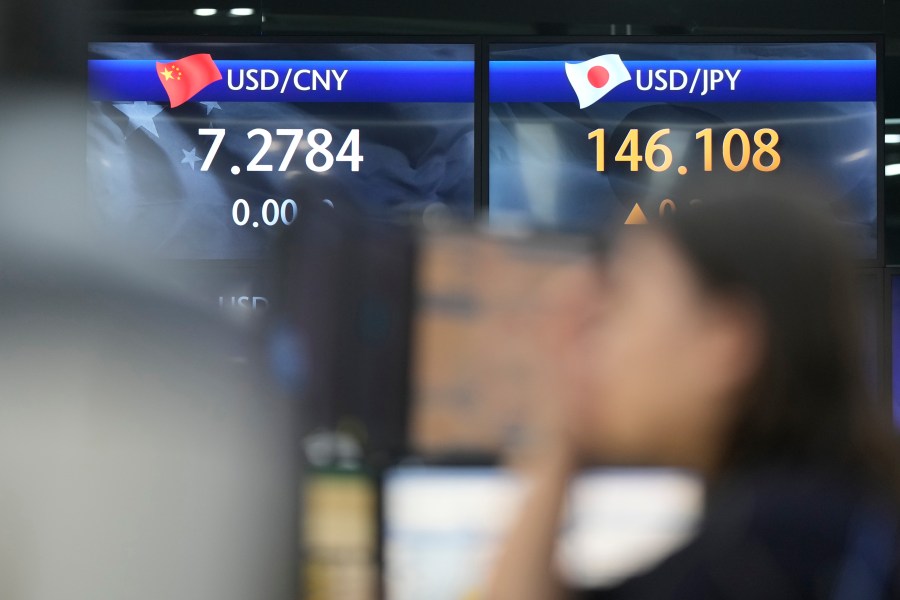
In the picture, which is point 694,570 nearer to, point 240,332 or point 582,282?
point 582,282

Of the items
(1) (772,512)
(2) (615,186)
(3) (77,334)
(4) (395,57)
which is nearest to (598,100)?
(2) (615,186)

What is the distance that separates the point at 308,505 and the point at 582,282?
0.19 meters

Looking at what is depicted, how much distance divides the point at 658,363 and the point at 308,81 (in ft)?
8.55

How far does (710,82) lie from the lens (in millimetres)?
3115

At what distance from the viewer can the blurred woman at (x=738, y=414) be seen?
639 mm

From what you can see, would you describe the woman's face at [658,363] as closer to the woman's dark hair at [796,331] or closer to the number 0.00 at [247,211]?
the woman's dark hair at [796,331]

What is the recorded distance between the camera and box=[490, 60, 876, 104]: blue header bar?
3.08 metres

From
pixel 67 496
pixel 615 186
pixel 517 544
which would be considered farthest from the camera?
pixel 615 186

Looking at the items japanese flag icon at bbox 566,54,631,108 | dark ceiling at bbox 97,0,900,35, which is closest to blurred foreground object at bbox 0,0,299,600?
japanese flag icon at bbox 566,54,631,108

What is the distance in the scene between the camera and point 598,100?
10.2ft

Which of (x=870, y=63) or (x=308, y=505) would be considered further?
(x=870, y=63)

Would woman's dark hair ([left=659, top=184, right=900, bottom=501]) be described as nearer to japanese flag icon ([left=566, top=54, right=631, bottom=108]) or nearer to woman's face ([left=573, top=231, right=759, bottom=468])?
woman's face ([left=573, top=231, right=759, bottom=468])

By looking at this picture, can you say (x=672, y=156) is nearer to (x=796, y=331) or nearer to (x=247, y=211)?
(x=247, y=211)

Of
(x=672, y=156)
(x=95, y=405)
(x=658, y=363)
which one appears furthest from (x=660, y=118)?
(x=95, y=405)
